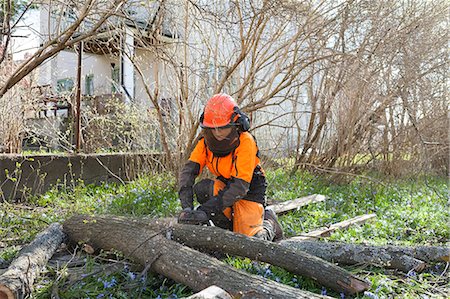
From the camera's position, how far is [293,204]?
6.52 meters

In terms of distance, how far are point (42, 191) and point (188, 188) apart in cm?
323

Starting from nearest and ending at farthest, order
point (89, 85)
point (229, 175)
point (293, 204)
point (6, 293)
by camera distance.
Result: point (6, 293) → point (229, 175) → point (293, 204) → point (89, 85)

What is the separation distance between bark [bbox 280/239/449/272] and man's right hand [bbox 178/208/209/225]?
2.59 ft

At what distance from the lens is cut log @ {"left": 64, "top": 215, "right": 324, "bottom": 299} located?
9.53ft

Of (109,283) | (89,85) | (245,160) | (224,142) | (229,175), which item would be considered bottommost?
(109,283)

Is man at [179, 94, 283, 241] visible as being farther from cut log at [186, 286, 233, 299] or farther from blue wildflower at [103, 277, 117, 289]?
cut log at [186, 286, 233, 299]

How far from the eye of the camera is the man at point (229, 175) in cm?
421

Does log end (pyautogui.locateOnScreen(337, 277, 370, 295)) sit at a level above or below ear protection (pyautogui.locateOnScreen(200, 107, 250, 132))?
below

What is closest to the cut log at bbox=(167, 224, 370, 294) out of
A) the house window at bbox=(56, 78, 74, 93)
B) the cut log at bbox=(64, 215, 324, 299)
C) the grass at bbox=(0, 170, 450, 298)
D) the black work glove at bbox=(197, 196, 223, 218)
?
the grass at bbox=(0, 170, 450, 298)

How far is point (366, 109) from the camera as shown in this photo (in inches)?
336

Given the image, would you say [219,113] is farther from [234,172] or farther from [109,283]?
[109,283]

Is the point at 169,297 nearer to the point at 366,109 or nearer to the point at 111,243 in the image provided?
the point at 111,243

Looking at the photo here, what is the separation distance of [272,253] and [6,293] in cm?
186

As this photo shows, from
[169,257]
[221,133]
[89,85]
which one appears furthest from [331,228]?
[89,85]
